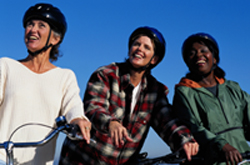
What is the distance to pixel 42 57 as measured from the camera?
411cm

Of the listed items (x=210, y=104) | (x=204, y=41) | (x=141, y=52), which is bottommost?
(x=210, y=104)

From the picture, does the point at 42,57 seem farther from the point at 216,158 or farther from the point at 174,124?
the point at 216,158

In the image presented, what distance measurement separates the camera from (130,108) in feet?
15.0

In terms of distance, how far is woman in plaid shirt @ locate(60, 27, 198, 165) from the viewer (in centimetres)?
424

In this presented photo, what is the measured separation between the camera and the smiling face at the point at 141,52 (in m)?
4.75

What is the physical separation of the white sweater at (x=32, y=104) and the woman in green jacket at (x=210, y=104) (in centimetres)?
155

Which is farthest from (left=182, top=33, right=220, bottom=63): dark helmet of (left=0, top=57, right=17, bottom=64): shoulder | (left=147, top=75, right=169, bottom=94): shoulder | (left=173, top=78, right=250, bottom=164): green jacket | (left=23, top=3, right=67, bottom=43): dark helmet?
(left=0, top=57, right=17, bottom=64): shoulder

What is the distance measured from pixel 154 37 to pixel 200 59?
73cm

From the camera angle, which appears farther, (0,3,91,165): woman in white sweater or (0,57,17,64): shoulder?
(0,57,17,64): shoulder

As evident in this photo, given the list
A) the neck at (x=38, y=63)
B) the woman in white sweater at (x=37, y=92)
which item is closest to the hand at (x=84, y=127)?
the woman in white sweater at (x=37, y=92)

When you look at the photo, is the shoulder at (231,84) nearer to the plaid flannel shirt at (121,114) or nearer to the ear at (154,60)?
the plaid flannel shirt at (121,114)

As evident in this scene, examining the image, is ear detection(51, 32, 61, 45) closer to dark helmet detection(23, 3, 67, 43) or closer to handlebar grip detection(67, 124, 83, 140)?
dark helmet detection(23, 3, 67, 43)

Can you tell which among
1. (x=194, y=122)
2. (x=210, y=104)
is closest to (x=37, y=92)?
(x=194, y=122)

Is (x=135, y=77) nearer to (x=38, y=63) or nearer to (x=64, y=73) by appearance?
(x=64, y=73)
